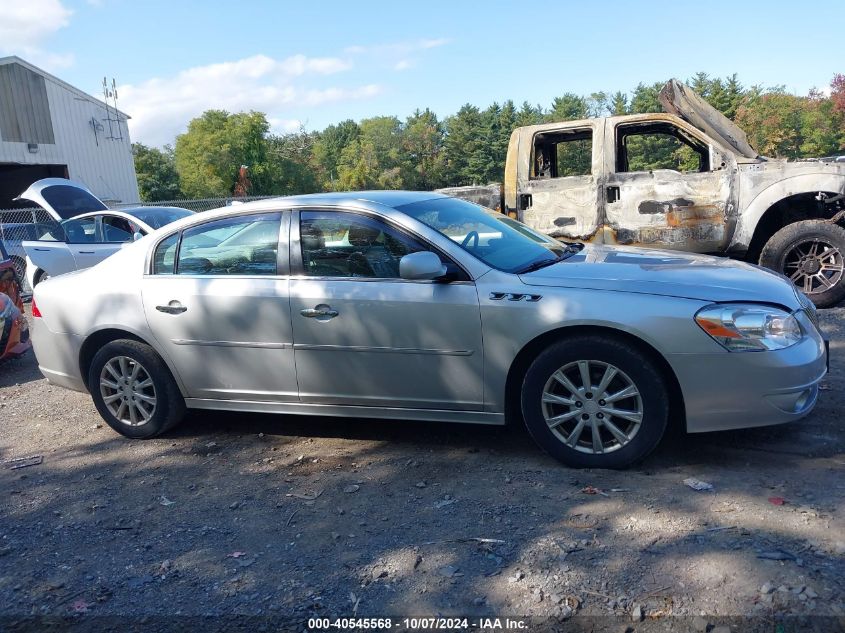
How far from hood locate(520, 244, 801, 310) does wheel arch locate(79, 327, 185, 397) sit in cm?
251

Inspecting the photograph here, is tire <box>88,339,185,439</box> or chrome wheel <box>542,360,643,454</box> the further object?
tire <box>88,339,185,439</box>

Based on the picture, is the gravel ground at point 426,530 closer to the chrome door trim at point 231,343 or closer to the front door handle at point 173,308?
the chrome door trim at point 231,343

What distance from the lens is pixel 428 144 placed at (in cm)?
8488

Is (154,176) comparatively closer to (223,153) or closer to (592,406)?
(223,153)

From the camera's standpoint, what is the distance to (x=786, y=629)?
2.53 metres

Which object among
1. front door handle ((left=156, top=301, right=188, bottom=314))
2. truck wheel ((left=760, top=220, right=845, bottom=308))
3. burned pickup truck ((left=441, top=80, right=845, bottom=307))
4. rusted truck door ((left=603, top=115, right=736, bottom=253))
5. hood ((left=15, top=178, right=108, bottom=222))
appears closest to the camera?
front door handle ((left=156, top=301, right=188, bottom=314))

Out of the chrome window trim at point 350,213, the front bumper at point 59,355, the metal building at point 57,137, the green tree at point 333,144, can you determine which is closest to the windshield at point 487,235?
the chrome window trim at point 350,213

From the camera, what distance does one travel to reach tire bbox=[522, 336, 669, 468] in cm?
382

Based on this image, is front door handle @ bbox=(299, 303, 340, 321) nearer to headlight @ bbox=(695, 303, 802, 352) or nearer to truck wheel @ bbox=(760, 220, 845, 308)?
headlight @ bbox=(695, 303, 802, 352)

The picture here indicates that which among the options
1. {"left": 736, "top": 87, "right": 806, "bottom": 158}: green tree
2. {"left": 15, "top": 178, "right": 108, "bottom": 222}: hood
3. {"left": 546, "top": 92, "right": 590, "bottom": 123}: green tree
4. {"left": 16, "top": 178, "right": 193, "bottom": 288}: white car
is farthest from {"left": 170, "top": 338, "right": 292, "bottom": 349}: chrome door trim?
{"left": 546, "top": 92, "right": 590, "bottom": 123}: green tree

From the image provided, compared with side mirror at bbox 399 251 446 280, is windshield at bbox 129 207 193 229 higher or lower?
higher

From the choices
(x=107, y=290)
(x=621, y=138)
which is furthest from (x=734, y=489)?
(x=621, y=138)

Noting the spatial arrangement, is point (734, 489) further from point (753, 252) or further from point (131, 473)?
point (753, 252)

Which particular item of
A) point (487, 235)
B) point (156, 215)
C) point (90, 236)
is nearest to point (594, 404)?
point (487, 235)
